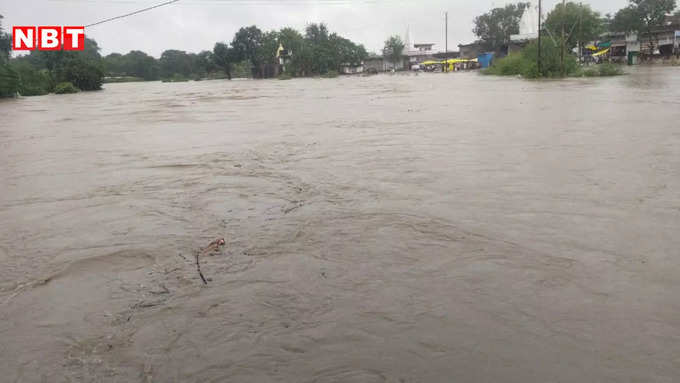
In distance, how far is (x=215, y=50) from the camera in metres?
85.6

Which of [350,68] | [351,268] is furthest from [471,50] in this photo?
[351,268]

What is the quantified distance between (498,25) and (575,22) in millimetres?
32985

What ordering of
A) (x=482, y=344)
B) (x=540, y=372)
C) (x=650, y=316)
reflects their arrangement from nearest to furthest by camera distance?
1. (x=540, y=372)
2. (x=482, y=344)
3. (x=650, y=316)

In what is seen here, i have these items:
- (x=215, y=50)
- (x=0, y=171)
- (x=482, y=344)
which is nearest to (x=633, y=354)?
(x=482, y=344)

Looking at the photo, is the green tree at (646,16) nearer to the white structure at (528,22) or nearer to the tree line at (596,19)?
the tree line at (596,19)

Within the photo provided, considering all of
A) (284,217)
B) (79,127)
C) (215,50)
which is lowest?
(284,217)

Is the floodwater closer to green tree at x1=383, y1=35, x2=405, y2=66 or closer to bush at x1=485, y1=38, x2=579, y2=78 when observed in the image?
bush at x1=485, y1=38, x2=579, y2=78

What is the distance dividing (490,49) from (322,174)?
87.6 metres

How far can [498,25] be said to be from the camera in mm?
85562

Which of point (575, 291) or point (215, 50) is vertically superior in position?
point (215, 50)

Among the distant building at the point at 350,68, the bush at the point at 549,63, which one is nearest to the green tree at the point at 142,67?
the distant building at the point at 350,68

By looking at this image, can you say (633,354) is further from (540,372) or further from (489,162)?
(489,162)

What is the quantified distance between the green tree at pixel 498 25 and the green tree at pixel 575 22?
24.7 meters

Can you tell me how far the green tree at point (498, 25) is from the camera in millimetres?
84562
